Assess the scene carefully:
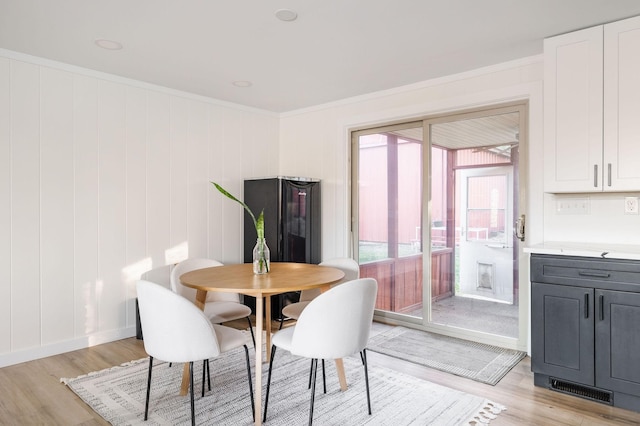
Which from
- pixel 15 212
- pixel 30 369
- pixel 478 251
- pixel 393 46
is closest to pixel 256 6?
pixel 393 46

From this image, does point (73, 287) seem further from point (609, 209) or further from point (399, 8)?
point (609, 209)

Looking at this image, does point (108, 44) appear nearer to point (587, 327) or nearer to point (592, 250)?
point (592, 250)

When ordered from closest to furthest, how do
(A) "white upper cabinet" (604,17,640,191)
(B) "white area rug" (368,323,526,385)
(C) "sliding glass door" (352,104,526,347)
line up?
1. (A) "white upper cabinet" (604,17,640,191)
2. (B) "white area rug" (368,323,526,385)
3. (C) "sliding glass door" (352,104,526,347)

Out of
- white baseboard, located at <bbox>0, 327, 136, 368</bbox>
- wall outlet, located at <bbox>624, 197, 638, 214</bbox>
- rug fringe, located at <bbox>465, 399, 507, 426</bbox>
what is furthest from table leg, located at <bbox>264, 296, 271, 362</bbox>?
wall outlet, located at <bbox>624, 197, 638, 214</bbox>

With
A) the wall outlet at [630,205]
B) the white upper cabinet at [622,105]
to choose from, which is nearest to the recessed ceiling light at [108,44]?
the white upper cabinet at [622,105]

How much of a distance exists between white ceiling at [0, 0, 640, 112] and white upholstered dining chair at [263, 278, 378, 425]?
1667 mm

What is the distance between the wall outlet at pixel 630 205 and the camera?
2791mm

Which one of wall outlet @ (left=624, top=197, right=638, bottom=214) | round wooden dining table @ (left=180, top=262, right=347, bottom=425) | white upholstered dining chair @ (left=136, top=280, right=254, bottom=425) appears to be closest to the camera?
white upholstered dining chair @ (left=136, top=280, right=254, bottom=425)

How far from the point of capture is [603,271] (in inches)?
97.3

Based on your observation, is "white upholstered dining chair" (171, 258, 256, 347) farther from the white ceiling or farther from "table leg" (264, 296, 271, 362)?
the white ceiling

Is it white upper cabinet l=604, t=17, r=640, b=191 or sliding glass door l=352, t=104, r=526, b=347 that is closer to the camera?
white upper cabinet l=604, t=17, r=640, b=191

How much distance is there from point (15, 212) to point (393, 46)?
3.14 metres

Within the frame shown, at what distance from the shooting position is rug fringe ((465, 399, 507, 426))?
2.29 meters

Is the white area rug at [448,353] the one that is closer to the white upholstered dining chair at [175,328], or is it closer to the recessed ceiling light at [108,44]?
the white upholstered dining chair at [175,328]
